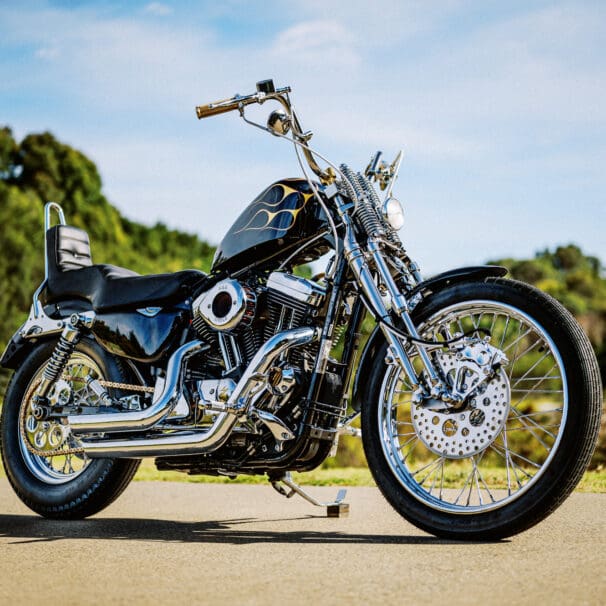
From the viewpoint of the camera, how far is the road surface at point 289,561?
2.77 metres

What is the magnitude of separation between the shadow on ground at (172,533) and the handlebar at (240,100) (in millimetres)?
2030

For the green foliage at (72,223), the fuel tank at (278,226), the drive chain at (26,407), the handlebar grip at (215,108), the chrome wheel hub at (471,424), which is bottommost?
the drive chain at (26,407)

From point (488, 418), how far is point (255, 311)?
4.30 feet

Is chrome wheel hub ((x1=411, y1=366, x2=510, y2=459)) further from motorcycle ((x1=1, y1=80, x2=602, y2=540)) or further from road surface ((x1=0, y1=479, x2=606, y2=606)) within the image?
road surface ((x1=0, y1=479, x2=606, y2=606))

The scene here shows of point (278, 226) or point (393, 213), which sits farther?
point (278, 226)

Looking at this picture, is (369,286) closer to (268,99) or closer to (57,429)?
(268,99)

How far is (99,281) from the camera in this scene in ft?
17.2

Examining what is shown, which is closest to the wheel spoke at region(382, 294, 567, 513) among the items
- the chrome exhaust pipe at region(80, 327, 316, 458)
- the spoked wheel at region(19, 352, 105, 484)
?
the chrome exhaust pipe at region(80, 327, 316, 458)

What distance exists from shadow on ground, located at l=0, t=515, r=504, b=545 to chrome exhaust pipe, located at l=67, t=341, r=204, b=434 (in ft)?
1.65

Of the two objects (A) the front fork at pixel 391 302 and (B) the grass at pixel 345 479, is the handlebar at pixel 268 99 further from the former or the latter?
(B) the grass at pixel 345 479

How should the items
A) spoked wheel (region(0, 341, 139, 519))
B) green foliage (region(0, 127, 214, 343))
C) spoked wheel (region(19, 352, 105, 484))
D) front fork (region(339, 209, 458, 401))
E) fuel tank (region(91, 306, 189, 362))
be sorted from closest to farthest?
1. front fork (region(339, 209, 458, 401))
2. fuel tank (region(91, 306, 189, 362))
3. spoked wheel (region(0, 341, 139, 519))
4. spoked wheel (region(19, 352, 105, 484))
5. green foliage (region(0, 127, 214, 343))

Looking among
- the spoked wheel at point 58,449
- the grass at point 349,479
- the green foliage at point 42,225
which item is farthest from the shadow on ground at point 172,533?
the green foliage at point 42,225

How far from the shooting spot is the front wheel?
3549mm

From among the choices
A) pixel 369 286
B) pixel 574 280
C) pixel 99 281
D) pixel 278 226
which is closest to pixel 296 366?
pixel 369 286
